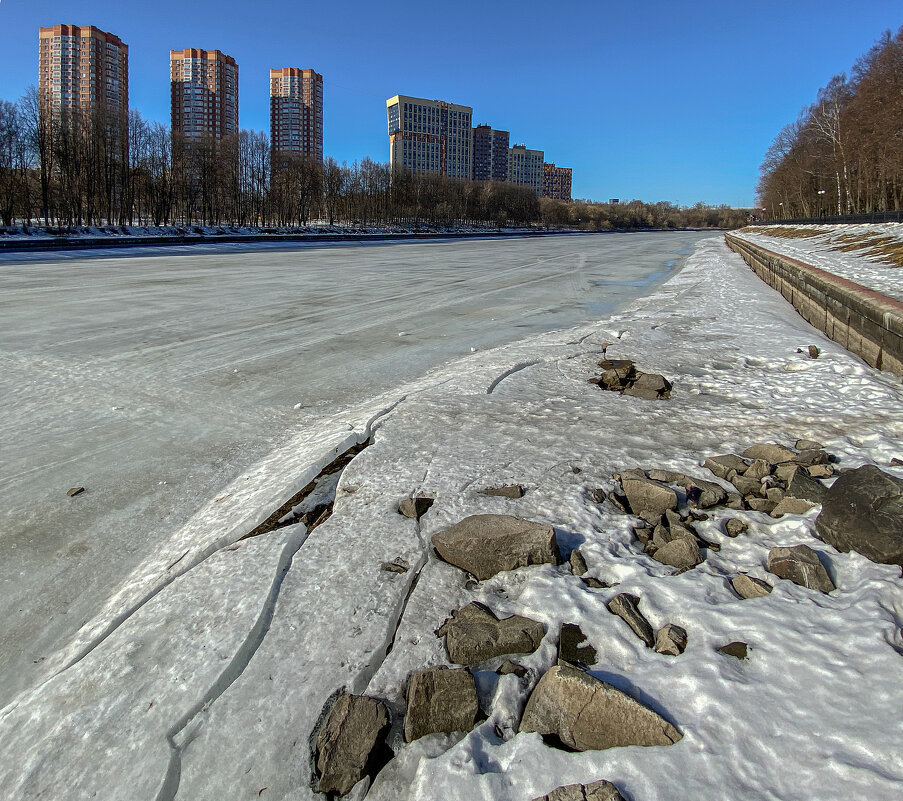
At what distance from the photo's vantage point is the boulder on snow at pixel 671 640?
2299 millimetres

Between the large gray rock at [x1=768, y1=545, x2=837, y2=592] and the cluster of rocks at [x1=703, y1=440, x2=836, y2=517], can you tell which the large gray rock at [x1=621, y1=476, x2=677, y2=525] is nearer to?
the cluster of rocks at [x1=703, y1=440, x2=836, y2=517]

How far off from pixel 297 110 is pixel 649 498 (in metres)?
157

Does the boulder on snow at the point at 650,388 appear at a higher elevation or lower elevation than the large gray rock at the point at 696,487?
higher

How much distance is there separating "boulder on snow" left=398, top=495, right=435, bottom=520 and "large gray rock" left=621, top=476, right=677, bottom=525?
107cm

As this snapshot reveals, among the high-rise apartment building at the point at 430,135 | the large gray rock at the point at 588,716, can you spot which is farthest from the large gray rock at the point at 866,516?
the high-rise apartment building at the point at 430,135

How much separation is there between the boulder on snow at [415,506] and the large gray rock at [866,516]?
1.91 metres

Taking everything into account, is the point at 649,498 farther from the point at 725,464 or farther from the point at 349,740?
the point at 349,740

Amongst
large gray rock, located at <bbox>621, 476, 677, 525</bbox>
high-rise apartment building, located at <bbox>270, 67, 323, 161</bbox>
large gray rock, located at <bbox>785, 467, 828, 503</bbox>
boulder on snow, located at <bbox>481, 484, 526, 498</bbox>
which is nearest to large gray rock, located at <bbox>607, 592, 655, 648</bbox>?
large gray rock, located at <bbox>621, 476, 677, 525</bbox>

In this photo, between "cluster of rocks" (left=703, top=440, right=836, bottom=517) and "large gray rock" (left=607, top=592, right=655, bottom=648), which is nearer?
"large gray rock" (left=607, top=592, right=655, bottom=648)

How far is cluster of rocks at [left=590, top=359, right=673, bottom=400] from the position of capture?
5.78 metres

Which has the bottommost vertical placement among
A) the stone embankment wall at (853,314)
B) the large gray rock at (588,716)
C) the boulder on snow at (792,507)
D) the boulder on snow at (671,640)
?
the large gray rock at (588,716)

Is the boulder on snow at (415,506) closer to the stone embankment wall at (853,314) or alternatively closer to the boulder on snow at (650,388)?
the boulder on snow at (650,388)

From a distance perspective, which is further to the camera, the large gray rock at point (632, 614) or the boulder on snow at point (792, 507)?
the boulder on snow at point (792, 507)

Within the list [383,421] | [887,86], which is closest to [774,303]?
[383,421]
